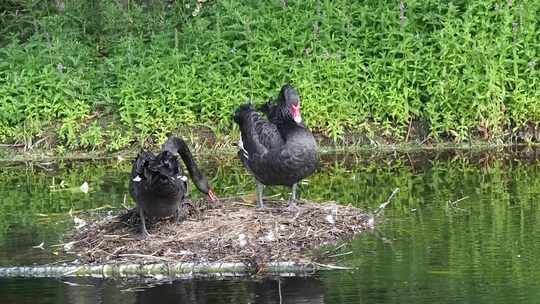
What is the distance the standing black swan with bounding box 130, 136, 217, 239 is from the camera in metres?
10.5

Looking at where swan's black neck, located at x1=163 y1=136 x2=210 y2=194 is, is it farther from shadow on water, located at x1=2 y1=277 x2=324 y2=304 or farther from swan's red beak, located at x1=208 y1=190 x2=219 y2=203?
shadow on water, located at x1=2 y1=277 x2=324 y2=304

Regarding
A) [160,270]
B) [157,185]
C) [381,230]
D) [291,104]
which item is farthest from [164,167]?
[381,230]

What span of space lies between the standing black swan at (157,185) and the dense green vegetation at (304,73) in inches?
218

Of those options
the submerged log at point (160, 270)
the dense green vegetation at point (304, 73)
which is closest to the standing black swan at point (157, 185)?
the submerged log at point (160, 270)

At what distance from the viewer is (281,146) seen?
1145 cm

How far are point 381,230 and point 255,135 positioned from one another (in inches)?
59.3

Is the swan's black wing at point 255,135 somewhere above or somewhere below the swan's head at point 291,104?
below

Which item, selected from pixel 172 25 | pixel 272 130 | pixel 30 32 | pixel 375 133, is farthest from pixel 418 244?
pixel 30 32

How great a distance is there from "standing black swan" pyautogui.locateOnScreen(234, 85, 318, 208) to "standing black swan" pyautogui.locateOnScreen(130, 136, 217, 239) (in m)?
0.83

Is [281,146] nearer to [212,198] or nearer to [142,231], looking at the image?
[212,198]

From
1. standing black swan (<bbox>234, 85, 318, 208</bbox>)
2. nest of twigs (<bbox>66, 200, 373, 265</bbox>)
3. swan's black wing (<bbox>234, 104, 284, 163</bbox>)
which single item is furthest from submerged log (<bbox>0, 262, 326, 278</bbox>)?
swan's black wing (<bbox>234, 104, 284, 163</bbox>)

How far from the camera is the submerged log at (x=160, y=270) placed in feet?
32.7

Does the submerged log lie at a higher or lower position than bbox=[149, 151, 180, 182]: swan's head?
lower

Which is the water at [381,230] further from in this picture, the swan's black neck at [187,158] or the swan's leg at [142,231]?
the swan's black neck at [187,158]
